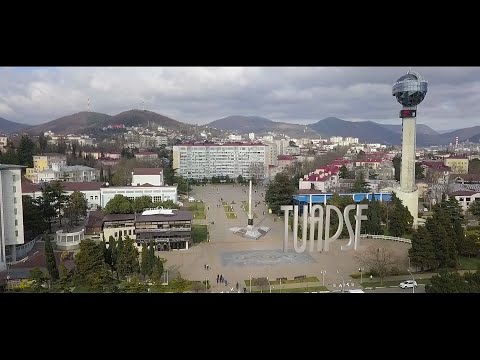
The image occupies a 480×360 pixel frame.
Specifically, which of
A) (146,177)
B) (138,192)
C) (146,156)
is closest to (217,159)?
(146,156)

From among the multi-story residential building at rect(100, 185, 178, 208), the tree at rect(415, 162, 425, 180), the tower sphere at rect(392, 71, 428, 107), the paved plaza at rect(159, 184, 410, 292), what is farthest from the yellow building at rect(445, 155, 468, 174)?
the multi-story residential building at rect(100, 185, 178, 208)

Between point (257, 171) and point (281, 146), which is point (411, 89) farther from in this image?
point (281, 146)

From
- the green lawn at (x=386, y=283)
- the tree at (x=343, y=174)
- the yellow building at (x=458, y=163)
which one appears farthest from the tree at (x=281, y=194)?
the yellow building at (x=458, y=163)

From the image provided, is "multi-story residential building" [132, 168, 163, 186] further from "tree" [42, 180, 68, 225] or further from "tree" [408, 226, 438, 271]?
"tree" [408, 226, 438, 271]

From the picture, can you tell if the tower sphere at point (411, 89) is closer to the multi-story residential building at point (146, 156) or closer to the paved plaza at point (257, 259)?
the paved plaza at point (257, 259)

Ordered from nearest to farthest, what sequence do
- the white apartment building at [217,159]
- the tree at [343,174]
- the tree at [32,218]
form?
the tree at [32,218] → the tree at [343,174] → the white apartment building at [217,159]
